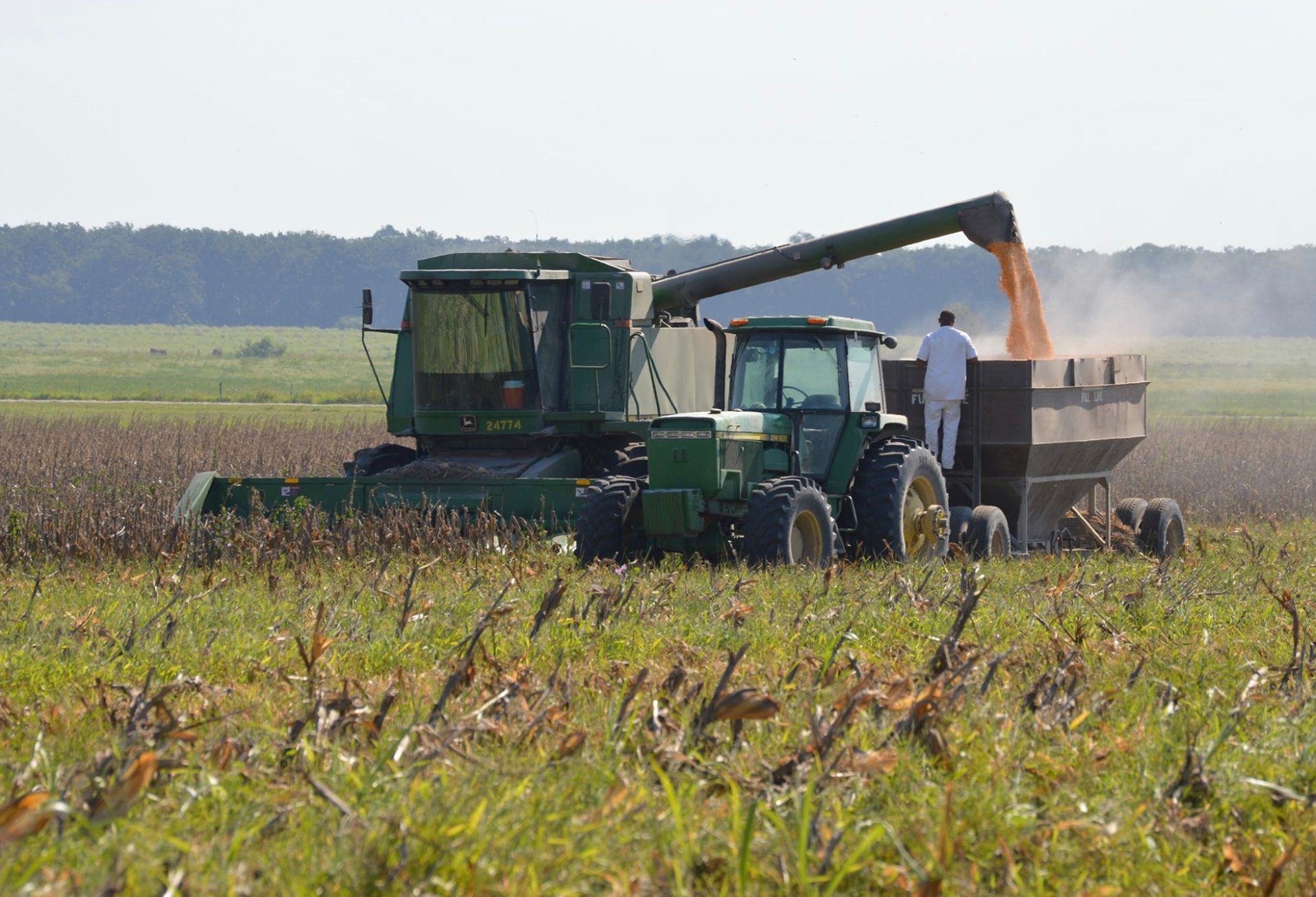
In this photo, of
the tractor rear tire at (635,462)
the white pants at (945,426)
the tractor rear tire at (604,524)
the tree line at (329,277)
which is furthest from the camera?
the tree line at (329,277)

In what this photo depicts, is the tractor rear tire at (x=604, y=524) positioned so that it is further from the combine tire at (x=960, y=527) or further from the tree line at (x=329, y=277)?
the tree line at (x=329, y=277)

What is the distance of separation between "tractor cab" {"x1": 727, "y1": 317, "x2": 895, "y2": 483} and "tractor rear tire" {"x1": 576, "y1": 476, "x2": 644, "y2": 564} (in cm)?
136

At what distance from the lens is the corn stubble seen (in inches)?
153

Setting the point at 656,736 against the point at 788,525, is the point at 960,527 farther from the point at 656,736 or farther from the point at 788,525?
the point at 656,736

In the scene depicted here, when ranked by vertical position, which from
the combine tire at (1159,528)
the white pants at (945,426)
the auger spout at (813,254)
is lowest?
the combine tire at (1159,528)

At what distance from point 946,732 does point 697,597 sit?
3.68 m

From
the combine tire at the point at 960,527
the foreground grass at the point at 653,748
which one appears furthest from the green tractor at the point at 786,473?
the foreground grass at the point at 653,748

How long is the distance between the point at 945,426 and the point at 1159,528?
3182 mm

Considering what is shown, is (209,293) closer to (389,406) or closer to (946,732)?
(389,406)

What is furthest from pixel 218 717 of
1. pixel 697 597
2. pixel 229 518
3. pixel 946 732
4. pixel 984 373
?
pixel 984 373

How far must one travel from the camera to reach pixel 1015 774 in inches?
192

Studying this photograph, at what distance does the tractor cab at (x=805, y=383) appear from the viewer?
11938 mm

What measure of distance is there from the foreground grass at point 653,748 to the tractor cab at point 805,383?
3601 millimetres

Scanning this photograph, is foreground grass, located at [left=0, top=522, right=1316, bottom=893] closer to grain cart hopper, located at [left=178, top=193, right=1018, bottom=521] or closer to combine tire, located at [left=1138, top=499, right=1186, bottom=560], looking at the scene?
grain cart hopper, located at [left=178, top=193, right=1018, bottom=521]
